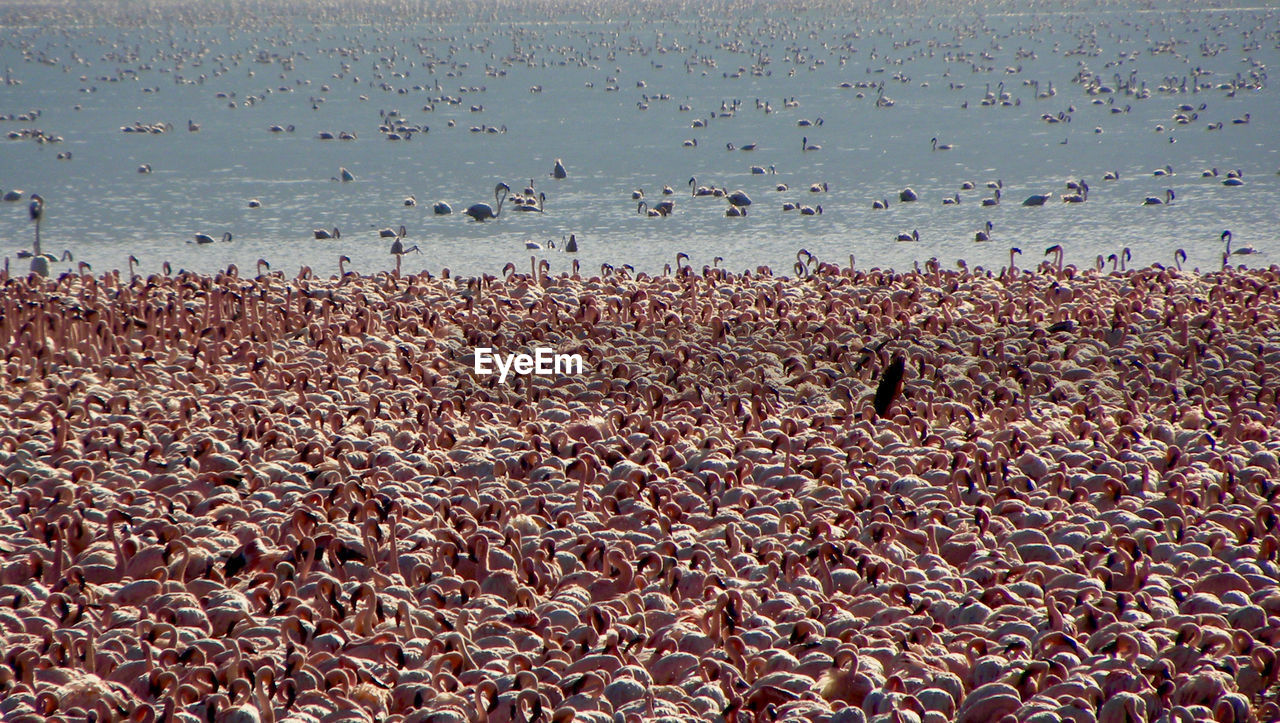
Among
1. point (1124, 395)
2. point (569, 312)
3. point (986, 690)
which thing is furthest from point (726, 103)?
point (986, 690)

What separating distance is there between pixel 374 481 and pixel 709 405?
116 inches

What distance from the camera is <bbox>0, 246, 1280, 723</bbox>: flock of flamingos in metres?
5.34

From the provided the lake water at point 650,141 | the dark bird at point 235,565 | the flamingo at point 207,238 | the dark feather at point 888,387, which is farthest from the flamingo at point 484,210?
the dark bird at point 235,565

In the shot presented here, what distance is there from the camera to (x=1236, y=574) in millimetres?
6230

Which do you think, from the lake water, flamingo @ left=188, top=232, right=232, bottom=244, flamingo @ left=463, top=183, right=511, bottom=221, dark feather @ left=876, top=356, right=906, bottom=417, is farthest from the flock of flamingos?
flamingo @ left=463, top=183, right=511, bottom=221

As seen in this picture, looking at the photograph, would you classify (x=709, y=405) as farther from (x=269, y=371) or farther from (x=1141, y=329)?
(x=1141, y=329)

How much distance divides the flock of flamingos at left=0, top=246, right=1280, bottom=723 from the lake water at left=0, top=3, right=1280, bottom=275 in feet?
24.4

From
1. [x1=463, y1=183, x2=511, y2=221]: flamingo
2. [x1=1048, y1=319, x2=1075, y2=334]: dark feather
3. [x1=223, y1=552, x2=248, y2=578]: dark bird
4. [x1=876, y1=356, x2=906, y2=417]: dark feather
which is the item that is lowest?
[x1=223, y1=552, x2=248, y2=578]: dark bird

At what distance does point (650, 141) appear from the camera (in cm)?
3212

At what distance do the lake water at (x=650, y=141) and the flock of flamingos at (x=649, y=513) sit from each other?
293 inches

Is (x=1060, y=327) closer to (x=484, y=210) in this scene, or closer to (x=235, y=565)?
(x=235, y=565)

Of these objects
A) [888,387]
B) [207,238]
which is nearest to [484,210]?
[207,238]

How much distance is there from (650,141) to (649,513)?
84.2 ft

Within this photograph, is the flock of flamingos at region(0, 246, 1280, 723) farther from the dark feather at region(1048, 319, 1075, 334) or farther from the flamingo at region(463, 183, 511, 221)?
the flamingo at region(463, 183, 511, 221)
